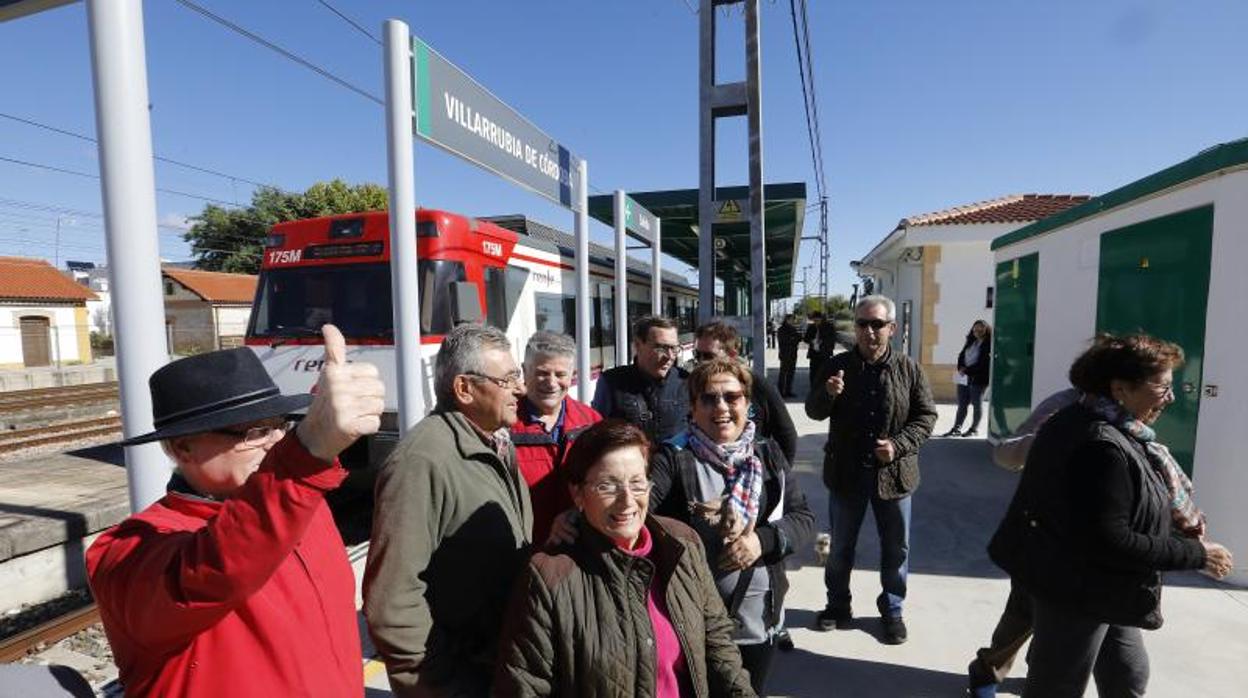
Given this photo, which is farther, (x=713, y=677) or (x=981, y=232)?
(x=981, y=232)

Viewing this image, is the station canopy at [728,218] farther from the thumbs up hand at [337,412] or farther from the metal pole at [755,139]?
the thumbs up hand at [337,412]

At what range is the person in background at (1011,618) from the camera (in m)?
2.54

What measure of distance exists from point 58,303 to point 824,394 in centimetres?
3549

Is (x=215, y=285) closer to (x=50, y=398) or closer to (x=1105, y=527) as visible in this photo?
(x=50, y=398)

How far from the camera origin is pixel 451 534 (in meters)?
1.72

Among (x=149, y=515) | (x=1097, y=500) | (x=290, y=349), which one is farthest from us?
(x=290, y=349)

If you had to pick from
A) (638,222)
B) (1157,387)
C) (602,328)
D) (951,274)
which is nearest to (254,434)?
(1157,387)

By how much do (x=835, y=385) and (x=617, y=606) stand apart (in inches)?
87.0

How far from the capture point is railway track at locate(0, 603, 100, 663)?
3.50m

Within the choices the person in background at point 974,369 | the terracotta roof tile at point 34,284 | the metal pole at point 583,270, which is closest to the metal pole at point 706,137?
the metal pole at point 583,270

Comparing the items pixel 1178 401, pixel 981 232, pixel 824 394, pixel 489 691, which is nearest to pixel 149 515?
pixel 489 691

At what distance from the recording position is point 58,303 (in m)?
27.5

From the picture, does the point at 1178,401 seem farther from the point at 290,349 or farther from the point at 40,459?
the point at 40,459

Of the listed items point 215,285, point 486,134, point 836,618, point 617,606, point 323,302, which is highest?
point 215,285
